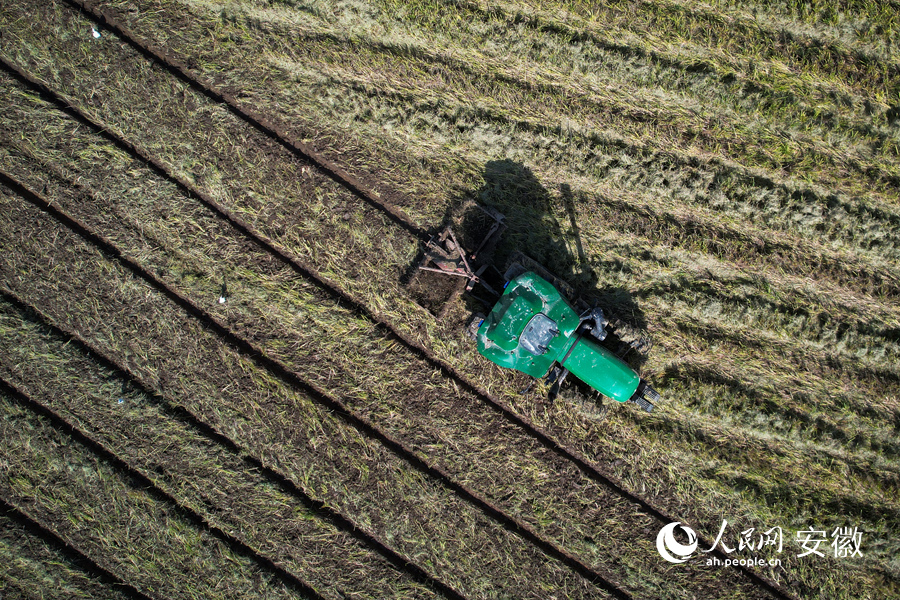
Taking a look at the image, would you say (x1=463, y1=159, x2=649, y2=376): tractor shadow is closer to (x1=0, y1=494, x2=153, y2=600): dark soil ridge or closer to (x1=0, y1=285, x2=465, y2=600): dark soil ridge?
(x1=0, y1=285, x2=465, y2=600): dark soil ridge

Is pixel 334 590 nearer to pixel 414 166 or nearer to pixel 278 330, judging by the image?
pixel 278 330

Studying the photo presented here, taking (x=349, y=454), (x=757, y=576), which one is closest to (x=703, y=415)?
(x=757, y=576)

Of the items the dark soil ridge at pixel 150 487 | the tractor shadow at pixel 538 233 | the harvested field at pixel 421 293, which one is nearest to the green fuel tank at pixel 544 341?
the tractor shadow at pixel 538 233

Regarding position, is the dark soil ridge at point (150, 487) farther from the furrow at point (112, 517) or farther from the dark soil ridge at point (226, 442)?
the dark soil ridge at point (226, 442)

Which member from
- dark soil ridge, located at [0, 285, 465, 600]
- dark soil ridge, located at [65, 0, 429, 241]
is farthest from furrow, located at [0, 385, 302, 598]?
dark soil ridge, located at [65, 0, 429, 241]

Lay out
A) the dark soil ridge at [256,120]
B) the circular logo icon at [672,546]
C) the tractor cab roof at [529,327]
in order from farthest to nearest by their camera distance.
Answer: the dark soil ridge at [256,120] < the circular logo icon at [672,546] < the tractor cab roof at [529,327]

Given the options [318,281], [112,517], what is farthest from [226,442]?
[318,281]

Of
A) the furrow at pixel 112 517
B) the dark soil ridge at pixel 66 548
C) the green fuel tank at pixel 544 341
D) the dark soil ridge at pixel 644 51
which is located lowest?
the dark soil ridge at pixel 66 548
